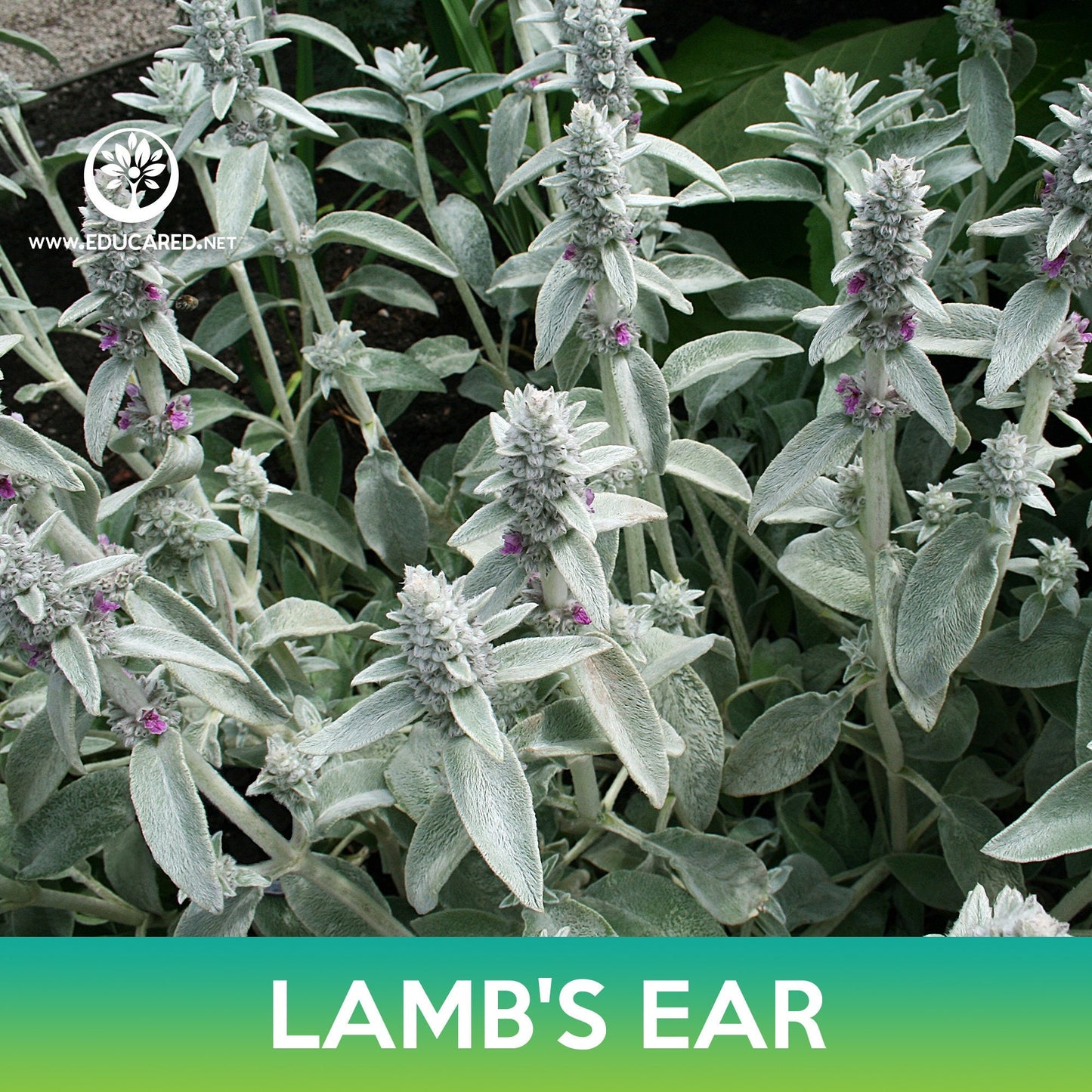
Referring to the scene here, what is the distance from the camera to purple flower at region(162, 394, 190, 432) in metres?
1.29

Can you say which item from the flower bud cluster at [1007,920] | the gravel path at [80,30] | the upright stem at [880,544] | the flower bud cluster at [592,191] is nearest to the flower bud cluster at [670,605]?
the upright stem at [880,544]

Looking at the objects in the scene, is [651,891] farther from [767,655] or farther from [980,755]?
[980,755]

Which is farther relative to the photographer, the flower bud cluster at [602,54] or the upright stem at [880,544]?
the flower bud cluster at [602,54]

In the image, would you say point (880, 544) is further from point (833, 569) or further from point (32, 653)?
point (32, 653)

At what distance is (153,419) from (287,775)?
1.44ft

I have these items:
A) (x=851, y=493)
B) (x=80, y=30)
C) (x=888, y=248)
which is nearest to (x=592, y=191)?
(x=888, y=248)

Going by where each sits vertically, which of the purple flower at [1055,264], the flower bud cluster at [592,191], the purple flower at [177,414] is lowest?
the purple flower at [1055,264]

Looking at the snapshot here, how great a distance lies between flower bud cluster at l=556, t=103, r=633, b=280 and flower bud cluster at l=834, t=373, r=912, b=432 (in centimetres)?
29

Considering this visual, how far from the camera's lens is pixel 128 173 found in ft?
4.57

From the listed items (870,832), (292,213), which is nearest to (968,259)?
(870,832)

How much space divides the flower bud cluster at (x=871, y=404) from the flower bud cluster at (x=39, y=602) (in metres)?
0.77

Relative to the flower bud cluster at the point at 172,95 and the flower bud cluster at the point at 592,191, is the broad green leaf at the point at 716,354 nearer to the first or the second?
the flower bud cluster at the point at 592,191

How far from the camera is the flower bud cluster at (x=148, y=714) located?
110 cm

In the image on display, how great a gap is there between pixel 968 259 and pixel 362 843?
135 centimetres
